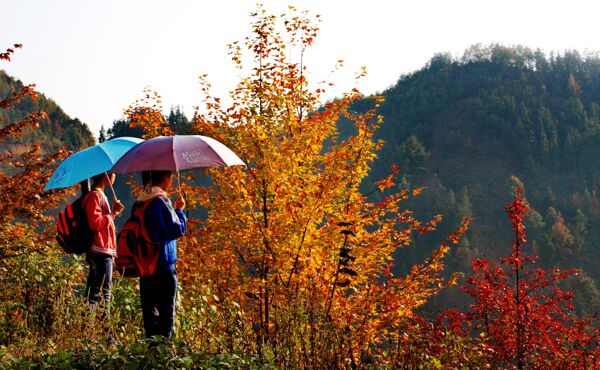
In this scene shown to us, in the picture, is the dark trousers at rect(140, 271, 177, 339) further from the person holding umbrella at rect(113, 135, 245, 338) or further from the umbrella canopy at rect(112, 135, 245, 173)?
the umbrella canopy at rect(112, 135, 245, 173)

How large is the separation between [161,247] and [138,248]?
0.57 ft

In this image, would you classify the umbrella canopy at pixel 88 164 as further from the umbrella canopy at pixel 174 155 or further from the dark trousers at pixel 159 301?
the dark trousers at pixel 159 301

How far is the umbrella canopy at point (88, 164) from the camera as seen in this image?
5172 mm

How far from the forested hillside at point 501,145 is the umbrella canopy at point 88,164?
7186 cm

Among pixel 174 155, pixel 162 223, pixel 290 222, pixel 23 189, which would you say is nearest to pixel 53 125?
pixel 23 189

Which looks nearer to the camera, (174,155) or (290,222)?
Answer: (174,155)

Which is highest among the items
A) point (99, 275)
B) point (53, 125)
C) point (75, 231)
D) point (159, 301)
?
point (53, 125)

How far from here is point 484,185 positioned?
10475 cm

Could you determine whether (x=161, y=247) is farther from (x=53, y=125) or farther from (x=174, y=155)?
(x=53, y=125)

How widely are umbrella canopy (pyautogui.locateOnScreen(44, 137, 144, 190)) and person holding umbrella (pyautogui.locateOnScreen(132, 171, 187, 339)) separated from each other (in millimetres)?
822

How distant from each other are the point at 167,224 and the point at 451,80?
416ft

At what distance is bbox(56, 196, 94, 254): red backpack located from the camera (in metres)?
5.21

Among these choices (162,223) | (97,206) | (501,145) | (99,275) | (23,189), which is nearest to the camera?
(162,223)

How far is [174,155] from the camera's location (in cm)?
463
